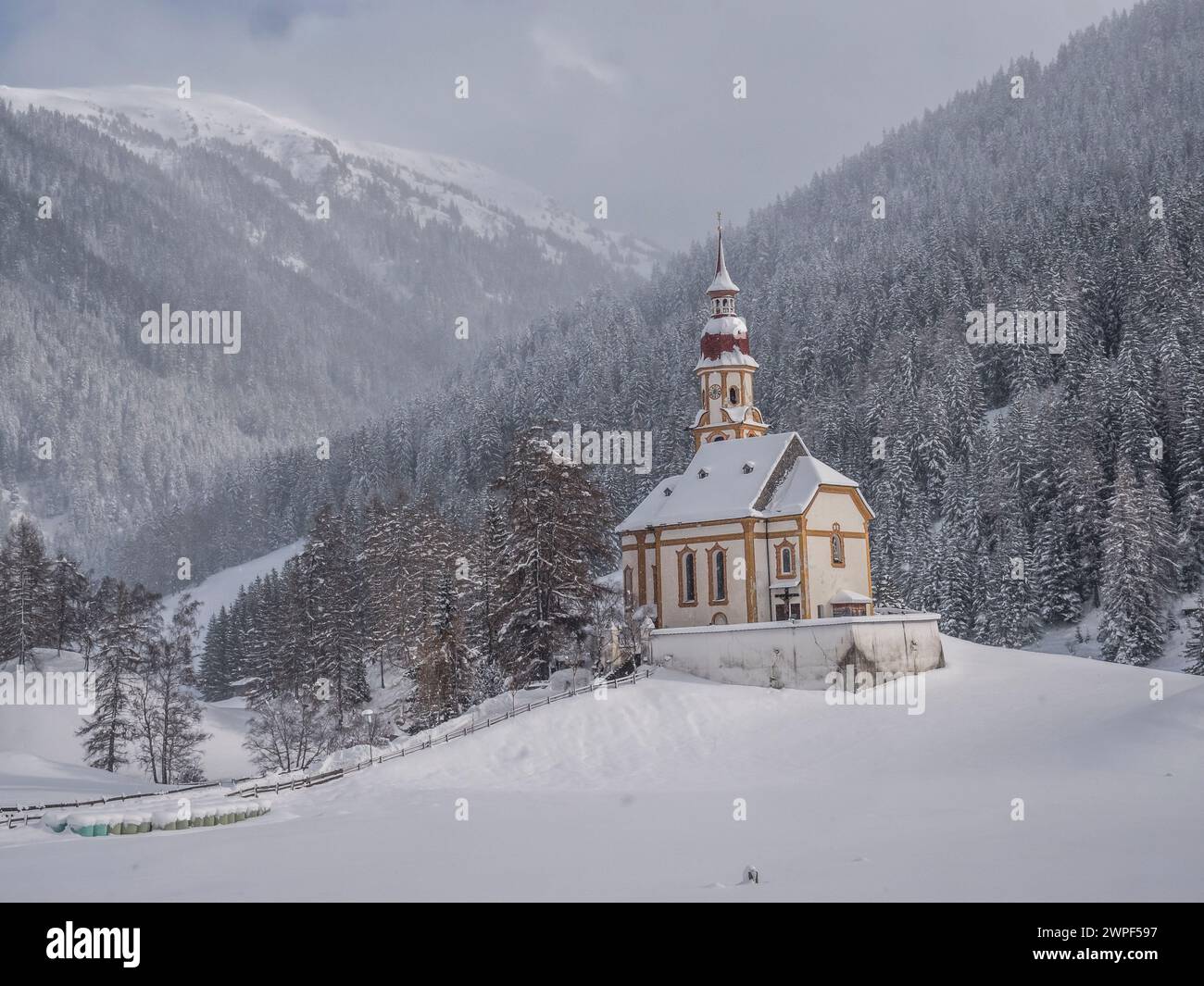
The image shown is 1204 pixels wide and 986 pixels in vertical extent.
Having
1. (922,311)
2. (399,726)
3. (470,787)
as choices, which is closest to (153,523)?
(922,311)

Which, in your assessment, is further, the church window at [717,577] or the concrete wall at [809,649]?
the church window at [717,577]

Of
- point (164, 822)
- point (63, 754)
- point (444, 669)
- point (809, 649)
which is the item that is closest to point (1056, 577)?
point (809, 649)

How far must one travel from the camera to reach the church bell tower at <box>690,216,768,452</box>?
63938 millimetres

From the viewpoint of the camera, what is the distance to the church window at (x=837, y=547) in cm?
5278

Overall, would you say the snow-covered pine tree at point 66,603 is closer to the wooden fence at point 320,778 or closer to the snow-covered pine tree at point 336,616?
the snow-covered pine tree at point 336,616

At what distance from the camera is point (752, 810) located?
31.8 m

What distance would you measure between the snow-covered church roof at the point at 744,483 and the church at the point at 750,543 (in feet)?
0.17

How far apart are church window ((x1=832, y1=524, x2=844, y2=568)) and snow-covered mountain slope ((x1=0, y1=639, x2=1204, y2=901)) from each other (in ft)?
19.3

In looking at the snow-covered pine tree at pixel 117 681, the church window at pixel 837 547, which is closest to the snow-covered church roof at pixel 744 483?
the church window at pixel 837 547

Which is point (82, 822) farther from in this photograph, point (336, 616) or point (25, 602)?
point (25, 602)

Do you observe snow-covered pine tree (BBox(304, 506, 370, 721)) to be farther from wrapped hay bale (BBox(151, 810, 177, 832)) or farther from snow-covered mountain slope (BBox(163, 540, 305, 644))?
snow-covered mountain slope (BBox(163, 540, 305, 644))

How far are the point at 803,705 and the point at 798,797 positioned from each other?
425 inches

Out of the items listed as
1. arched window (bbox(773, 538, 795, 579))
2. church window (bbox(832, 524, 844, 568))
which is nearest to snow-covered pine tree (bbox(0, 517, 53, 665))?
arched window (bbox(773, 538, 795, 579))
